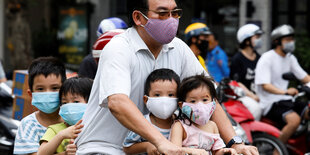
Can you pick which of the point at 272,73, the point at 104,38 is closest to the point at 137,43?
the point at 104,38

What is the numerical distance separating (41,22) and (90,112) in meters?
20.8

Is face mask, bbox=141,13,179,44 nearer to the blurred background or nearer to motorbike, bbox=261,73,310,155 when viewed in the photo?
motorbike, bbox=261,73,310,155

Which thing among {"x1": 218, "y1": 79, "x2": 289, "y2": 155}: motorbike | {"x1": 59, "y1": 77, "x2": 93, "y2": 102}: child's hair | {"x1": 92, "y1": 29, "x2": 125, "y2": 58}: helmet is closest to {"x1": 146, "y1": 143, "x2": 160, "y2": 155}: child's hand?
{"x1": 59, "y1": 77, "x2": 93, "y2": 102}: child's hair

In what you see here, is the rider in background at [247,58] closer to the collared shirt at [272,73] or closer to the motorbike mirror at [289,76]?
the collared shirt at [272,73]

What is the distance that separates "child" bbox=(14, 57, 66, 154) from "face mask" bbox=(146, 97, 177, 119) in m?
1.05

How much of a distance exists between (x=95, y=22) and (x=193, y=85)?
1661 cm

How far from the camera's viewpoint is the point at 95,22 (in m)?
19.7

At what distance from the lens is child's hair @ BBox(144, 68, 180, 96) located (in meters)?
3.35

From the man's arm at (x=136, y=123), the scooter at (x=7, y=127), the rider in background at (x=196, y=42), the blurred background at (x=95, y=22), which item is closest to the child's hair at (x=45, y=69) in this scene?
the man's arm at (x=136, y=123)

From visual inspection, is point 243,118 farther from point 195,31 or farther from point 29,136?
point 29,136

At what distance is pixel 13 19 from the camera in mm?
16812

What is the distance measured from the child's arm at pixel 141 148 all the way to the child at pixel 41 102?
930 mm


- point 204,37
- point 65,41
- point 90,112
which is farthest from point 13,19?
point 90,112

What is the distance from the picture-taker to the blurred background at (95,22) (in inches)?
630
